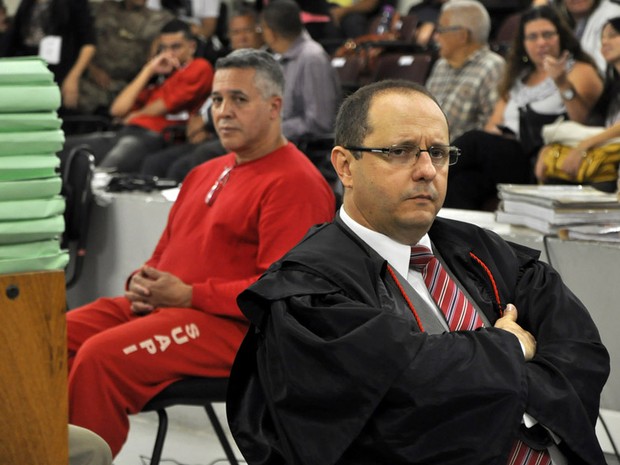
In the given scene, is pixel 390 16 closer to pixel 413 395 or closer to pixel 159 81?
pixel 159 81

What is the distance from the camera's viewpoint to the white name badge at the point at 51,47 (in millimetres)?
7484

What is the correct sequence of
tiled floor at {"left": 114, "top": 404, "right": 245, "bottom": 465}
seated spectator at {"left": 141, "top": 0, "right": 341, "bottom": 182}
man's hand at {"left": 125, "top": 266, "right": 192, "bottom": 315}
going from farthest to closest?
seated spectator at {"left": 141, "top": 0, "right": 341, "bottom": 182} < tiled floor at {"left": 114, "top": 404, "right": 245, "bottom": 465} < man's hand at {"left": 125, "top": 266, "right": 192, "bottom": 315}

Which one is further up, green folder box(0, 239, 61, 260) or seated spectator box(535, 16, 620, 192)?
green folder box(0, 239, 61, 260)

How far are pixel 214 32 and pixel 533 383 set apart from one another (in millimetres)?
6976

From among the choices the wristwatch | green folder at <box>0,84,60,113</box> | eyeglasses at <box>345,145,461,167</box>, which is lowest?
the wristwatch

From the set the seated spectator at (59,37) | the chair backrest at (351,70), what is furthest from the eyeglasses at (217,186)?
the seated spectator at (59,37)

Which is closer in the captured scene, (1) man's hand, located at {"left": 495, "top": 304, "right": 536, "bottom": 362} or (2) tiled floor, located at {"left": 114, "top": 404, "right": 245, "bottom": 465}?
(1) man's hand, located at {"left": 495, "top": 304, "right": 536, "bottom": 362}

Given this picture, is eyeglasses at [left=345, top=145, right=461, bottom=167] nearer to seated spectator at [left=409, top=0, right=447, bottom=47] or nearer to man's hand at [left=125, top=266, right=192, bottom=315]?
man's hand at [left=125, top=266, right=192, bottom=315]

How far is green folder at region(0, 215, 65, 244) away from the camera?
175 cm

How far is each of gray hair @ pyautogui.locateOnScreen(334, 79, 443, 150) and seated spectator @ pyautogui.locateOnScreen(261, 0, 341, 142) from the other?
148 inches

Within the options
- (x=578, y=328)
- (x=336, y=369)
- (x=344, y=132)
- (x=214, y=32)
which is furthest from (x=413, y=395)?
(x=214, y=32)

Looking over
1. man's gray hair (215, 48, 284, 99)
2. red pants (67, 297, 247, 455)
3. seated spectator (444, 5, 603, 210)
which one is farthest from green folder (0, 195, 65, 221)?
seated spectator (444, 5, 603, 210)

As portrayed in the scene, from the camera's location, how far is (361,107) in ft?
6.56

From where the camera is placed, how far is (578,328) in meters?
2.01
